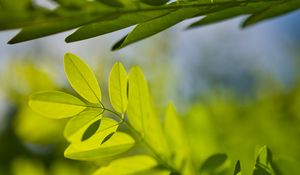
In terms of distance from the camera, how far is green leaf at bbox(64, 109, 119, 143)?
30.2 inches

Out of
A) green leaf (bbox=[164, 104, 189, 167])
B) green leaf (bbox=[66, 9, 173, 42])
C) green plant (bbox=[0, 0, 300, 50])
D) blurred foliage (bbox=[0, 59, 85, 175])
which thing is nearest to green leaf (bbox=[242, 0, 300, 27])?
green plant (bbox=[0, 0, 300, 50])

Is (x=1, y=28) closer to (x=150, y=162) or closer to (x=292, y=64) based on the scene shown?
(x=150, y=162)

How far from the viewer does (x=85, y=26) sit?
0.65 meters

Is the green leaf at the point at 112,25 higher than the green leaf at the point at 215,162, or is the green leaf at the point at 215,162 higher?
the green leaf at the point at 112,25

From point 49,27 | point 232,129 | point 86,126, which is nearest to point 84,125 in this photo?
point 86,126

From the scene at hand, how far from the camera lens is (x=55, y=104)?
29.6 inches

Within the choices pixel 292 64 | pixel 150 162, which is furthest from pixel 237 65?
pixel 150 162

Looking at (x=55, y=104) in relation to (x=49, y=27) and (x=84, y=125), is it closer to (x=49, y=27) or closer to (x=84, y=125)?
(x=84, y=125)

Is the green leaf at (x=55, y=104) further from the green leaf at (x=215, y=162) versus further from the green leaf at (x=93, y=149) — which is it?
the green leaf at (x=215, y=162)

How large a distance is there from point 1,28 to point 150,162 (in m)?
0.41

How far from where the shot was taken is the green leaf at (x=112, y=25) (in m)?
0.65

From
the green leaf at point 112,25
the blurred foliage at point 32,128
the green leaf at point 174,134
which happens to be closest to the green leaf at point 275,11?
the green leaf at point 112,25

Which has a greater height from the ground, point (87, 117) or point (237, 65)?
point (87, 117)

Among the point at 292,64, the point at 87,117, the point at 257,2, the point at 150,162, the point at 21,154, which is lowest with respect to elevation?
the point at 21,154
